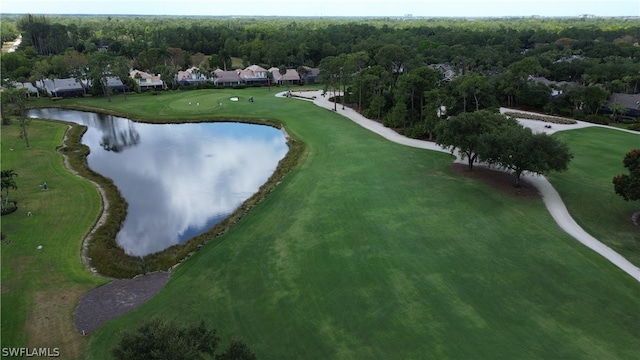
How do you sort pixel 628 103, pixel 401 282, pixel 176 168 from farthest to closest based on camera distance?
pixel 628 103 → pixel 176 168 → pixel 401 282

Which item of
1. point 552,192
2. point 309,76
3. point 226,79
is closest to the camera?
point 552,192

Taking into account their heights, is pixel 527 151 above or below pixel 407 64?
below

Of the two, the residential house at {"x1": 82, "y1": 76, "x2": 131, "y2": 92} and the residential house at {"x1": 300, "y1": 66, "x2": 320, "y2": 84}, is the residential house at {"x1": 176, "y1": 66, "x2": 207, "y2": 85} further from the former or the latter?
the residential house at {"x1": 300, "y1": 66, "x2": 320, "y2": 84}

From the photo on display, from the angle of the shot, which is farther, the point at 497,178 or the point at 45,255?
the point at 497,178

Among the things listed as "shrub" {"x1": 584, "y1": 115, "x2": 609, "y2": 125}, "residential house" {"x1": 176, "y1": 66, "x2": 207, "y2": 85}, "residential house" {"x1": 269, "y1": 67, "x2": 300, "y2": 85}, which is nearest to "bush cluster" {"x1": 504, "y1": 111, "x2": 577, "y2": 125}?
"shrub" {"x1": 584, "y1": 115, "x2": 609, "y2": 125}

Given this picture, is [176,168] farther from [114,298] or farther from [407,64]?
[407,64]

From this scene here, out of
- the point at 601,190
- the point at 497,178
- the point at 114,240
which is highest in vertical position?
the point at 497,178

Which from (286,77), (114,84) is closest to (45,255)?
(114,84)
